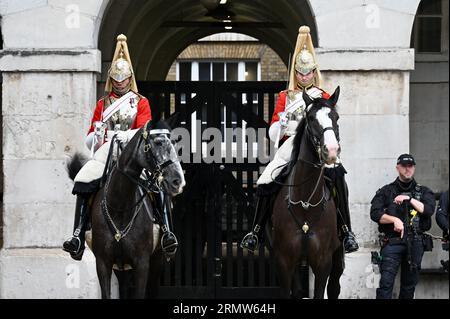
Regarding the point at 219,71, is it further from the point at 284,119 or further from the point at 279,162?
the point at 279,162

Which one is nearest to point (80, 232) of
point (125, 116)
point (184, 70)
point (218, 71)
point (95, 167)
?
point (95, 167)

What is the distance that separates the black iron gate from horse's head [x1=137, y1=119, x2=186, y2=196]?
14.7 feet

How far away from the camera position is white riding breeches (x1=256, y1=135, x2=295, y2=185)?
40.2 ft

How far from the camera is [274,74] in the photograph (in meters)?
33.8

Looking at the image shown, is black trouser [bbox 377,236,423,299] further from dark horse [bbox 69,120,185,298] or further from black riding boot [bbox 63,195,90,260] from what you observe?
black riding boot [bbox 63,195,90,260]

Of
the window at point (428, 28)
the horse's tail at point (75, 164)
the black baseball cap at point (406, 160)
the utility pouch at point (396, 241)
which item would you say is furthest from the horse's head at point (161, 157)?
the window at point (428, 28)

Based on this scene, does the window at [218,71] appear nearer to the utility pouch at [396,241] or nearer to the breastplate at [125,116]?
the utility pouch at [396,241]

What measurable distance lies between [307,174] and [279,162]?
0.74 meters

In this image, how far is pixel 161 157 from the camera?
11227 millimetres

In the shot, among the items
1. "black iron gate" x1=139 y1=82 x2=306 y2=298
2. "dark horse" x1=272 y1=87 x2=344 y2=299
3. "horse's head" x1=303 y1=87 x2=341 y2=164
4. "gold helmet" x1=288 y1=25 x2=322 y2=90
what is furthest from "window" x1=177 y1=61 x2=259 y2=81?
"horse's head" x1=303 y1=87 x2=341 y2=164

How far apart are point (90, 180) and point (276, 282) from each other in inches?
183

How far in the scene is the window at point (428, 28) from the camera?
17.2m
